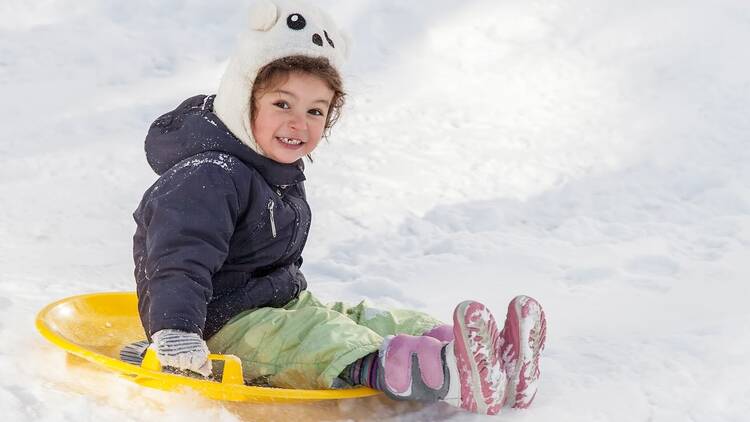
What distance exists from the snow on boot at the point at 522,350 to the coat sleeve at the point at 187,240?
668 mm

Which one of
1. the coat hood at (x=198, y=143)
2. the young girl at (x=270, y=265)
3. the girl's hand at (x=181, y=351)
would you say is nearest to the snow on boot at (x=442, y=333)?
the young girl at (x=270, y=265)

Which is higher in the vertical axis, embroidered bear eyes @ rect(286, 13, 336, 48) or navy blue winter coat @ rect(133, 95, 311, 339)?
embroidered bear eyes @ rect(286, 13, 336, 48)

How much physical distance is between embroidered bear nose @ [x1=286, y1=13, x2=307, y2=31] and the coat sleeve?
0.39 metres

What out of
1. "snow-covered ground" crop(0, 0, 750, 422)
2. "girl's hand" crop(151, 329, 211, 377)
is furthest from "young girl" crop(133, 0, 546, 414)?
"snow-covered ground" crop(0, 0, 750, 422)

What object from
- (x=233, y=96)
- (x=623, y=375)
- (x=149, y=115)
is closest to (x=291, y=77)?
(x=233, y=96)

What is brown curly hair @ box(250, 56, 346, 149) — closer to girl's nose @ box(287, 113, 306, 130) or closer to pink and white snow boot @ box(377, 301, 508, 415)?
girl's nose @ box(287, 113, 306, 130)

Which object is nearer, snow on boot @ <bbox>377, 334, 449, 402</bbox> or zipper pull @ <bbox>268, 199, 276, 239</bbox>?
snow on boot @ <bbox>377, 334, 449, 402</bbox>

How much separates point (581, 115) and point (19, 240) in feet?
10.6

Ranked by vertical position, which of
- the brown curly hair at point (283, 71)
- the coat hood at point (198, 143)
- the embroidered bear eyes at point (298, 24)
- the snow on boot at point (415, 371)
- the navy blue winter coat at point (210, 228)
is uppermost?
the embroidered bear eyes at point (298, 24)

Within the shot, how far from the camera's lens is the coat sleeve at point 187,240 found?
1910 mm

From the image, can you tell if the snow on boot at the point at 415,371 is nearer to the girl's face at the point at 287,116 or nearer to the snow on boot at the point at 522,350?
the snow on boot at the point at 522,350

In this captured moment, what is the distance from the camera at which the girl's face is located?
2178 mm

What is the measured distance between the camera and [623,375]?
2404 millimetres

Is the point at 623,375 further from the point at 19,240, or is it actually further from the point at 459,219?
the point at 19,240
